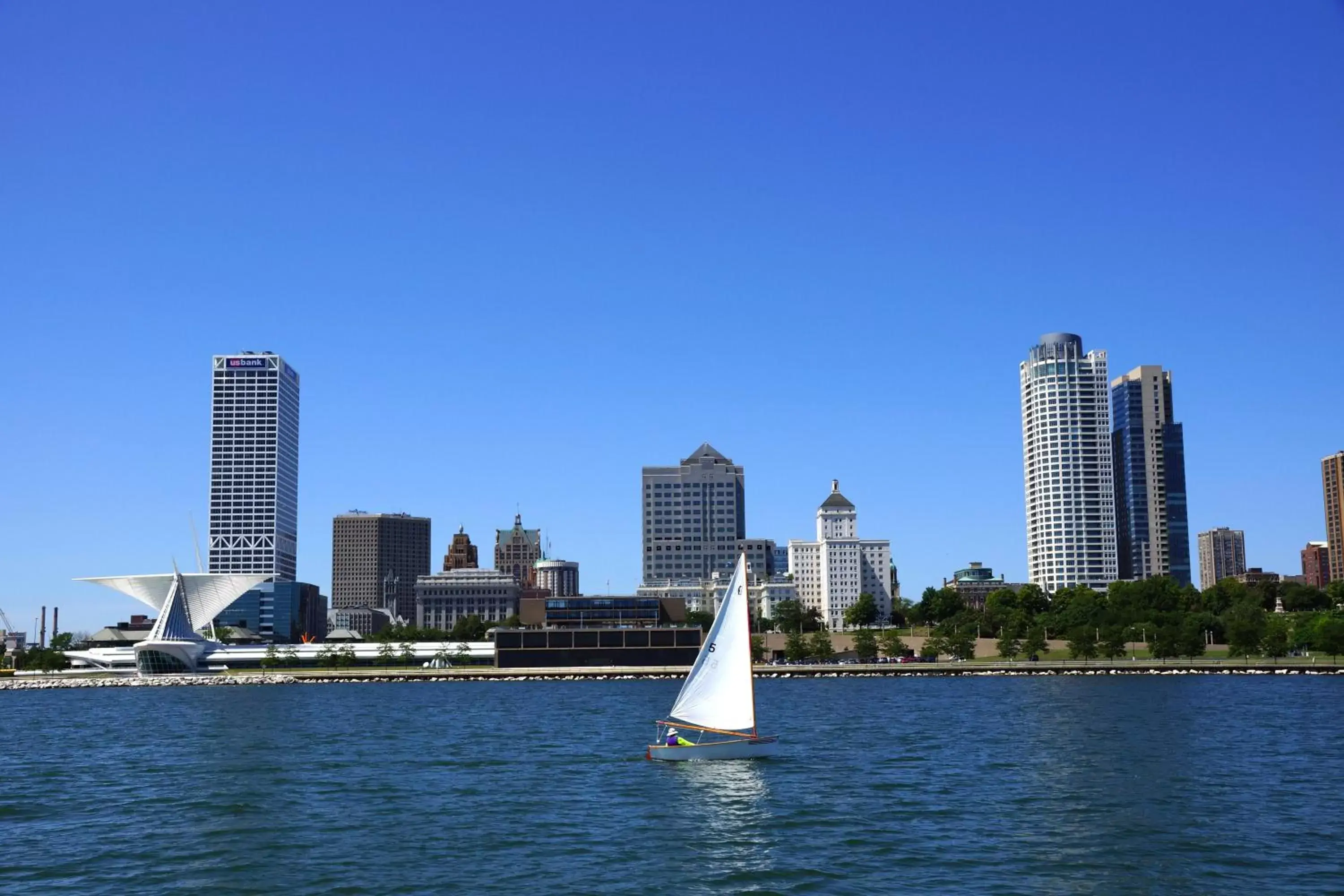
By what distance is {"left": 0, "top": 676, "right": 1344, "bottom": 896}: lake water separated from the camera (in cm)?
3962

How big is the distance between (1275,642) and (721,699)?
144 meters

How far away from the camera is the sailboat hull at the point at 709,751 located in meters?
65.6

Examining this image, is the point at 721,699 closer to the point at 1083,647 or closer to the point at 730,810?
the point at 730,810

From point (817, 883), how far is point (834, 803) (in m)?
15.3

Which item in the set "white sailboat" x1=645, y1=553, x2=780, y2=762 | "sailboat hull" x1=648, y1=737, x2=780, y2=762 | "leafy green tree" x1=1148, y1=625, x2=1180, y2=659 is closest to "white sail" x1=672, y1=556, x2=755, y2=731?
"white sailboat" x1=645, y1=553, x2=780, y2=762

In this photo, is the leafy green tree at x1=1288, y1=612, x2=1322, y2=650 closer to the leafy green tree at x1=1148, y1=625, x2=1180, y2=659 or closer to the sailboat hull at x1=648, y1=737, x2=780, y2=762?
the leafy green tree at x1=1148, y1=625, x2=1180, y2=659

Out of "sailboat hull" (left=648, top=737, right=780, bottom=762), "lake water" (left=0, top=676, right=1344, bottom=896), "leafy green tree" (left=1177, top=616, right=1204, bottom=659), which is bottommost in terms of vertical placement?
"lake water" (left=0, top=676, right=1344, bottom=896)

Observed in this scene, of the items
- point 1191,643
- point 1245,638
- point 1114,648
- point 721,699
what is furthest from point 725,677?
point 1245,638

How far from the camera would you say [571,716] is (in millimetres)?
107500

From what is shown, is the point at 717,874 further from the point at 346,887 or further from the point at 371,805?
the point at 371,805

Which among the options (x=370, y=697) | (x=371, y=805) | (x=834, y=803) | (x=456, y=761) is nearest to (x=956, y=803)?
(x=834, y=803)

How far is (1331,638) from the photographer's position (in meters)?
182

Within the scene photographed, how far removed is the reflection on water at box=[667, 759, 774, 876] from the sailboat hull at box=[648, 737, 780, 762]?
0.33 metres

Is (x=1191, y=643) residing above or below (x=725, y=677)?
below
